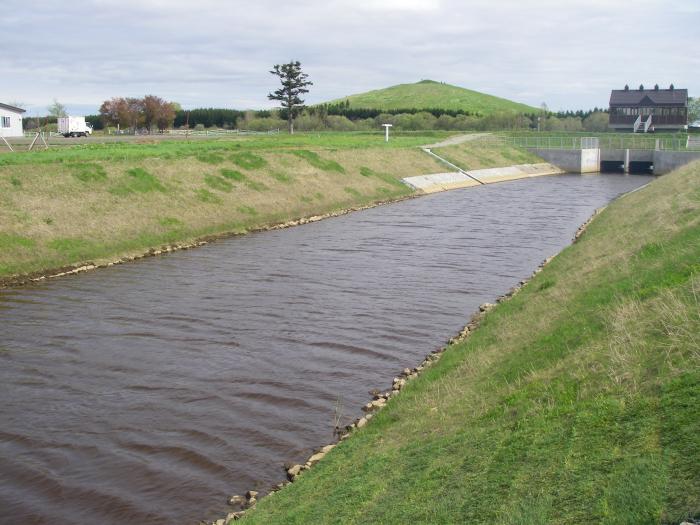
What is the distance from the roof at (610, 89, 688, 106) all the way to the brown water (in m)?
109

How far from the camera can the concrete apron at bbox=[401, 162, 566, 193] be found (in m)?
65.8

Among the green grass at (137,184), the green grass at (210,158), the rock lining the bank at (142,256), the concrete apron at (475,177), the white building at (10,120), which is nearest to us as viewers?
the rock lining the bank at (142,256)

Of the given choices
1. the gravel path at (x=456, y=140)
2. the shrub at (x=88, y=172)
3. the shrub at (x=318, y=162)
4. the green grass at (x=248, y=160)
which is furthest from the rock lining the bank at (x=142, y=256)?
the gravel path at (x=456, y=140)

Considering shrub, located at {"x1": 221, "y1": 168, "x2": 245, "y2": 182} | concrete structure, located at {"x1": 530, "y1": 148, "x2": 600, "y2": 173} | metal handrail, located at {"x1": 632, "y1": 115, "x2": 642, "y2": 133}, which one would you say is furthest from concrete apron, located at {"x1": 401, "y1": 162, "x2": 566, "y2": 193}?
metal handrail, located at {"x1": 632, "y1": 115, "x2": 642, "y2": 133}

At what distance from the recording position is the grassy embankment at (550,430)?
7.30m

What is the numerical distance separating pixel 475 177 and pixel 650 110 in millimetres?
73273

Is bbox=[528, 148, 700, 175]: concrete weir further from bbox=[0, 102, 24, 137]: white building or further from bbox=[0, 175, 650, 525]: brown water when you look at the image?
bbox=[0, 102, 24, 137]: white building

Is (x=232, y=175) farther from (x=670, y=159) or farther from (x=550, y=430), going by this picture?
(x=670, y=159)

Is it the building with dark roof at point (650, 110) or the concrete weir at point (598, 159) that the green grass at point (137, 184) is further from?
the building with dark roof at point (650, 110)

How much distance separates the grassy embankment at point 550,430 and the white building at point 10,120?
82.8 m

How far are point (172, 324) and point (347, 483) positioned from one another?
12.5 metres

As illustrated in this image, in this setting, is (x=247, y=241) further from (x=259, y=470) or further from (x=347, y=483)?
(x=347, y=483)

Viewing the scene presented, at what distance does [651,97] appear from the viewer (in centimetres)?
13250

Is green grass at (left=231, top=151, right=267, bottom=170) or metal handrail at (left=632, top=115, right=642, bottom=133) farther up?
metal handrail at (left=632, top=115, right=642, bottom=133)
